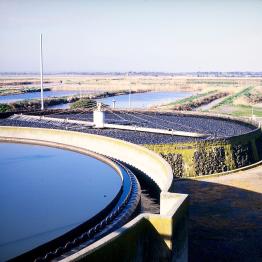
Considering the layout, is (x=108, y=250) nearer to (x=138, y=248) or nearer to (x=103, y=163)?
(x=138, y=248)

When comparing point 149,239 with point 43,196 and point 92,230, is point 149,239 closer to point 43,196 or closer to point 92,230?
point 92,230

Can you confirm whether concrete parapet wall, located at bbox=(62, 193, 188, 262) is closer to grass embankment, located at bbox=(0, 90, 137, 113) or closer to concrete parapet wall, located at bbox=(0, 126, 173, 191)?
concrete parapet wall, located at bbox=(0, 126, 173, 191)

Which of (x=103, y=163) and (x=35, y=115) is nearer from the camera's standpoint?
(x=103, y=163)

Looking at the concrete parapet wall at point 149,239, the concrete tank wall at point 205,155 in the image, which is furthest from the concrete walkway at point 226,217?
the concrete parapet wall at point 149,239

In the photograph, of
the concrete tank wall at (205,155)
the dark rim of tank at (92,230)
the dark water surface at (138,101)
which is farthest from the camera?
the dark water surface at (138,101)

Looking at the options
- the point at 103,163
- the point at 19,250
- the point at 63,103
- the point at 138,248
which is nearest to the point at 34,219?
the point at 19,250

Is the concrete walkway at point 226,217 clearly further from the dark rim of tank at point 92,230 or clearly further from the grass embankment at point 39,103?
the grass embankment at point 39,103

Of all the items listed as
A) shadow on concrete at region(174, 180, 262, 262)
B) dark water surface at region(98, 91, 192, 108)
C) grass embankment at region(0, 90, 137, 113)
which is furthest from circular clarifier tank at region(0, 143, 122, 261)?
dark water surface at region(98, 91, 192, 108)
